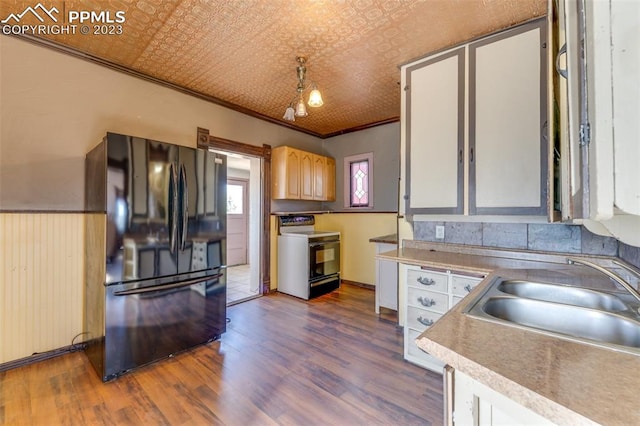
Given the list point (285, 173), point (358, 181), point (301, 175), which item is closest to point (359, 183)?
point (358, 181)

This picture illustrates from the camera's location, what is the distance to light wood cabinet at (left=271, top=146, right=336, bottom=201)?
3982 millimetres

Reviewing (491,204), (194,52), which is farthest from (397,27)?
(194,52)

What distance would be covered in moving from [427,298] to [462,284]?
29 cm

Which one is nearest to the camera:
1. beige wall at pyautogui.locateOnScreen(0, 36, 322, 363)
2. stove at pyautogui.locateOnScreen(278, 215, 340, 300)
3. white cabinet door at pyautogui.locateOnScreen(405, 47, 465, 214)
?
beige wall at pyautogui.locateOnScreen(0, 36, 322, 363)

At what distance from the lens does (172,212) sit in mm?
2230

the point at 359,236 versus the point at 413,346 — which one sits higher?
the point at 359,236

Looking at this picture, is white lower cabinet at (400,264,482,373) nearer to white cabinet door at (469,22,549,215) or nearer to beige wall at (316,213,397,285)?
white cabinet door at (469,22,549,215)

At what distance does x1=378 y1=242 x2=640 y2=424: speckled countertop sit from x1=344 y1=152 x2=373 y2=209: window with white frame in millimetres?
3492

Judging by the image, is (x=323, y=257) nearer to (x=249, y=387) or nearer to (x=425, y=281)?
(x=425, y=281)

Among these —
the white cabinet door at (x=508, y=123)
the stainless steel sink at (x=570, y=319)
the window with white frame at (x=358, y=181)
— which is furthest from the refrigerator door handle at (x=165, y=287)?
the window with white frame at (x=358, y=181)

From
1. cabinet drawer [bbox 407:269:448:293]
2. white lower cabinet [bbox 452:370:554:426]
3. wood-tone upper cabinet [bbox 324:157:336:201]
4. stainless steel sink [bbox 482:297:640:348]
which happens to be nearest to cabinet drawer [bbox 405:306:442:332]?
cabinet drawer [bbox 407:269:448:293]

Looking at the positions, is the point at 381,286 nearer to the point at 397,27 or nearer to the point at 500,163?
the point at 500,163

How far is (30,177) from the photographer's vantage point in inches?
85.1

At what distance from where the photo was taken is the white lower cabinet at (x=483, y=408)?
0.61 meters
